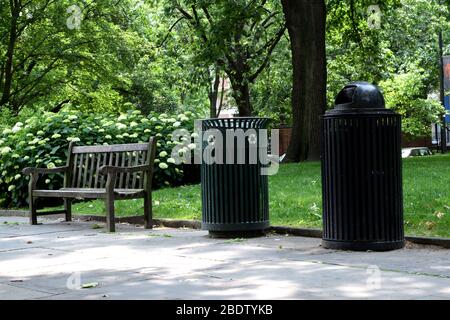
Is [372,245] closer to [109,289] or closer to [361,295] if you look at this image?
[361,295]

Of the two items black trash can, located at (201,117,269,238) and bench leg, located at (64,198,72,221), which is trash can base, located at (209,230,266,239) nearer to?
black trash can, located at (201,117,269,238)

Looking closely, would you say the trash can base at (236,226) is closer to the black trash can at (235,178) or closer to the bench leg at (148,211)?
the black trash can at (235,178)

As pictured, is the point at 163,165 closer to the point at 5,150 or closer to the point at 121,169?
the point at 5,150

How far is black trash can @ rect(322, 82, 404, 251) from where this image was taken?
696 cm

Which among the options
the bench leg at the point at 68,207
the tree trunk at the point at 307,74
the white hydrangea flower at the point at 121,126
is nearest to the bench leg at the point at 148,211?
the bench leg at the point at 68,207

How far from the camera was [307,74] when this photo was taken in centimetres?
1838

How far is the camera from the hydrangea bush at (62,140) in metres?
14.2

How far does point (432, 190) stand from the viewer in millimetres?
10062

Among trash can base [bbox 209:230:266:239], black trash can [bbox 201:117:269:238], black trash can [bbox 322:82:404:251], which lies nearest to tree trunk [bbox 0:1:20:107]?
black trash can [bbox 201:117:269:238]

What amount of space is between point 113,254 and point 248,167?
182 cm

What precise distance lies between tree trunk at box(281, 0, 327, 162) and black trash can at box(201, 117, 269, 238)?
9498 millimetres

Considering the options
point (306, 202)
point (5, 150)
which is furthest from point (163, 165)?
point (306, 202)

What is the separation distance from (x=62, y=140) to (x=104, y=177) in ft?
10.8

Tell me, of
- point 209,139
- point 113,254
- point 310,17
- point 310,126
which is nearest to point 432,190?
point 209,139
